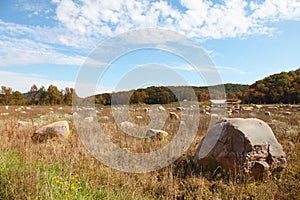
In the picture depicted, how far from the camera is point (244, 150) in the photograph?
15.1ft

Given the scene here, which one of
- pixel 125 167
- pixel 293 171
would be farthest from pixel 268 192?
pixel 125 167

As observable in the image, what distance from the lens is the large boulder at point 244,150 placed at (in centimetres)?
455

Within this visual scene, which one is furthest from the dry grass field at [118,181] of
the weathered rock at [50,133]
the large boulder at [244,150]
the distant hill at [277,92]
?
the distant hill at [277,92]

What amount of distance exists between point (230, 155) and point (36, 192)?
3.45 metres

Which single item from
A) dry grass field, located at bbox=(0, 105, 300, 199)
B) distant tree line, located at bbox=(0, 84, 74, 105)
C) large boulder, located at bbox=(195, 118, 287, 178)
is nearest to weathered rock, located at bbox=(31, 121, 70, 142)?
dry grass field, located at bbox=(0, 105, 300, 199)

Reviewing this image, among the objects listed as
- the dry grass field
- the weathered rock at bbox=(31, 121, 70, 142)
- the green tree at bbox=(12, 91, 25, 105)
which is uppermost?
the green tree at bbox=(12, 91, 25, 105)

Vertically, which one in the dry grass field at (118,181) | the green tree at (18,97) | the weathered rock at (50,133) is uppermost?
the green tree at (18,97)

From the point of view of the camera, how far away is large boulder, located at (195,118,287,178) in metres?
4.55

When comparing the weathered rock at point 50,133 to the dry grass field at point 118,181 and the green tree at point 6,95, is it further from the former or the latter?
the green tree at point 6,95

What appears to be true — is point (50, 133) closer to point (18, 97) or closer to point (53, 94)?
point (53, 94)

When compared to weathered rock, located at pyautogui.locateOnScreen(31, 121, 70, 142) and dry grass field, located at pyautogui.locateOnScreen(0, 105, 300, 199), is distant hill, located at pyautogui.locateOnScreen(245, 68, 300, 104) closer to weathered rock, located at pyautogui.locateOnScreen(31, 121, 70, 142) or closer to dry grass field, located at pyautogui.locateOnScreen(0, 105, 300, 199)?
weathered rock, located at pyautogui.locateOnScreen(31, 121, 70, 142)

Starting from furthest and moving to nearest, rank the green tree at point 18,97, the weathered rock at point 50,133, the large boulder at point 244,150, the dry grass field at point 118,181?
1. the green tree at point 18,97
2. the weathered rock at point 50,133
3. the large boulder at point 244,150
4. the dry grass field at point 118,181

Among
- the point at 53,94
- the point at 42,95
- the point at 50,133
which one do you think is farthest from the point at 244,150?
the point at 42,95

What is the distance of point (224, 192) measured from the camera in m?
4.02
